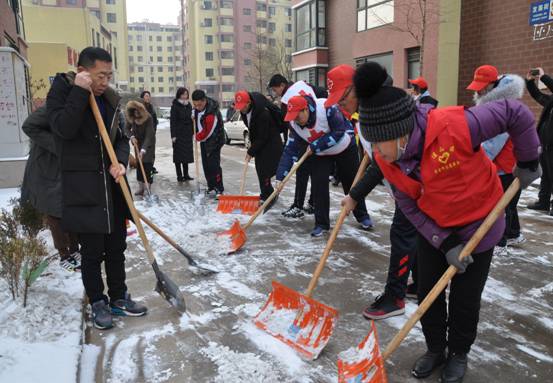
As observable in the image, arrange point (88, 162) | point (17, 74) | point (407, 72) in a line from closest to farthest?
point (88, 162), point (17, 74), point (407, 72)

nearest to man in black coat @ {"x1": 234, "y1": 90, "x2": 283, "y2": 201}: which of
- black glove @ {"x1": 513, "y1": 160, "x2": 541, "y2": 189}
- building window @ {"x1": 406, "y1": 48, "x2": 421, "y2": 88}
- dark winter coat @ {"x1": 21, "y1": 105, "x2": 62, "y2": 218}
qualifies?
dark winter coat @ {"x1": 21, "y1": 105, "x2": 62, "y2": 218}

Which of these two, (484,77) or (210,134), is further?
(210,134)

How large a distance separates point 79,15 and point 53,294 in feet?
111

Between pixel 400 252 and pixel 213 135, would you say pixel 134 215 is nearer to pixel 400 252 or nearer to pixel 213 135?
pixel 400 252

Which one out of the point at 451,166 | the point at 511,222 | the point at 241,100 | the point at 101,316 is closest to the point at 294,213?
the point at 241,100

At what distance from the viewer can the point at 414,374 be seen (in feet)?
8.57

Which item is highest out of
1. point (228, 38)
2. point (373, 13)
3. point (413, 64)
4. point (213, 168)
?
point (228, 38)

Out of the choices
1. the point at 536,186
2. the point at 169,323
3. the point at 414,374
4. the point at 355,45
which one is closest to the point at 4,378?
the point at 169,323

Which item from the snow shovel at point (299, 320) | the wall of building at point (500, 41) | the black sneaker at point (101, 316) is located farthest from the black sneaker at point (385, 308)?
the wall of building at point (500, 41)

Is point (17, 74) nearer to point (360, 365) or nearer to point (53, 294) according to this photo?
point (53, 294)

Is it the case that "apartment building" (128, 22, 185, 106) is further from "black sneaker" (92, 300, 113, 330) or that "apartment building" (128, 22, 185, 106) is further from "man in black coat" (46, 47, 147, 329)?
"black sneaker" (92, 300, 113, 330)

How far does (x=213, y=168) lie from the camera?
25.4ft

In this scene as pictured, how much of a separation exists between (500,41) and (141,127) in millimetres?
8949

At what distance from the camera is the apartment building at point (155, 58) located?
333 feet
